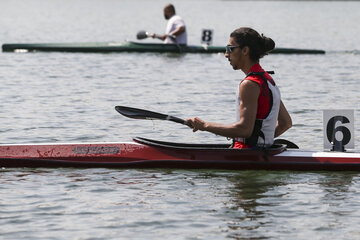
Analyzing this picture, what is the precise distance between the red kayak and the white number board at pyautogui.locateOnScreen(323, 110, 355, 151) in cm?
12

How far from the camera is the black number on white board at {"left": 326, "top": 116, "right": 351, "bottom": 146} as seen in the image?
397 inches

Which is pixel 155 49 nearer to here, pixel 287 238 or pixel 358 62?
pixel 358 62

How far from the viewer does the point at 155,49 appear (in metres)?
27.1

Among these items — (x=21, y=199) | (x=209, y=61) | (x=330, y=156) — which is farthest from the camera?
(x=209, y=61)

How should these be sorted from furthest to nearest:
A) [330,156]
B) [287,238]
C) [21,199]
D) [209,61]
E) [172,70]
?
[209,61], [172,70], [330,156], [21,199], [287,238]

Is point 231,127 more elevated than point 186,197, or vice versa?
point 231,127

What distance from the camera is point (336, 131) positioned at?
33.2ft

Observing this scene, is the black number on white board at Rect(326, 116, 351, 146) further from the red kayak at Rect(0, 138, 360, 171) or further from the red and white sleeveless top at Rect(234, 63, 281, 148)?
the red and white sleeveless top at Rect(234, 63, 281, 148)

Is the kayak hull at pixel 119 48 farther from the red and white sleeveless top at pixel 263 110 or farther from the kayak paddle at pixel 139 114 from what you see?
the red and white sleeveless top at pixel 263 110

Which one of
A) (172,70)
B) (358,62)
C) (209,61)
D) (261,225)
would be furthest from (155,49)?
(261,225)

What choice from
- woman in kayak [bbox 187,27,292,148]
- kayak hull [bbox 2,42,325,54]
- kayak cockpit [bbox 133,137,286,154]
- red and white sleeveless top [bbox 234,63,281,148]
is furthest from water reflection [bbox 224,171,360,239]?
kayak hull [bbox 2,42,325,54]

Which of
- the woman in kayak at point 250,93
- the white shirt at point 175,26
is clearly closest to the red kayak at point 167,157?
the woman in kayak at point 250,93

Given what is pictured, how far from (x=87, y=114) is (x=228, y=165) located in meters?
6.00

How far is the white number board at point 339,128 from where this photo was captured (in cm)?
1008
